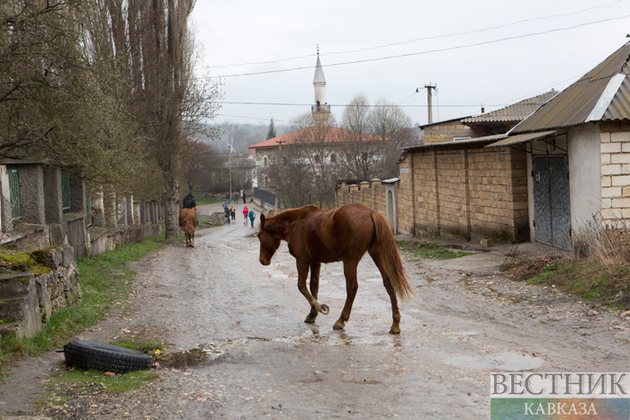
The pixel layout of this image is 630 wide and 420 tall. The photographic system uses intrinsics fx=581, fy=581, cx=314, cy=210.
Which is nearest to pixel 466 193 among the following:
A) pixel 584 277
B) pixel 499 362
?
pixel 584 277

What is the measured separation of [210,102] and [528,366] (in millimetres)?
24921

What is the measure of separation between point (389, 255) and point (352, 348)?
1425 millimetres

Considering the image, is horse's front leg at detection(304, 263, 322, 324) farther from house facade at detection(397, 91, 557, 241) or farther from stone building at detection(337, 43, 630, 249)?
house facade at detection(397, 91, 557, 241)

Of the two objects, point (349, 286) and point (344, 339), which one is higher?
point (349, 286)

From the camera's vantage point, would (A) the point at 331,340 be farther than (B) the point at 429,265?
No

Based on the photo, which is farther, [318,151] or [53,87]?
[318,151]

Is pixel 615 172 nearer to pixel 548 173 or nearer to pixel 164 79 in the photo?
pixel 548 173

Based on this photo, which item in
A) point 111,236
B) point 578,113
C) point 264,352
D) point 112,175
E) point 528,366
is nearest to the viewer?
point 528,366

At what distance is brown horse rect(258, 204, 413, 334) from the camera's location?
775cm

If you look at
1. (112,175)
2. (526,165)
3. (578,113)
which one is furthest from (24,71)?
(526,165)

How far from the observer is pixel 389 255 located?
778 centimetres

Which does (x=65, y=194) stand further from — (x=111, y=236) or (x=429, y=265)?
(x=429, y=265)

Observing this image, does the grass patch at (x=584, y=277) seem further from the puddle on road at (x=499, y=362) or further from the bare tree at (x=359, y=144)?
the bare tree at (x=359, y=144)

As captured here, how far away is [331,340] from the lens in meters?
7.47
